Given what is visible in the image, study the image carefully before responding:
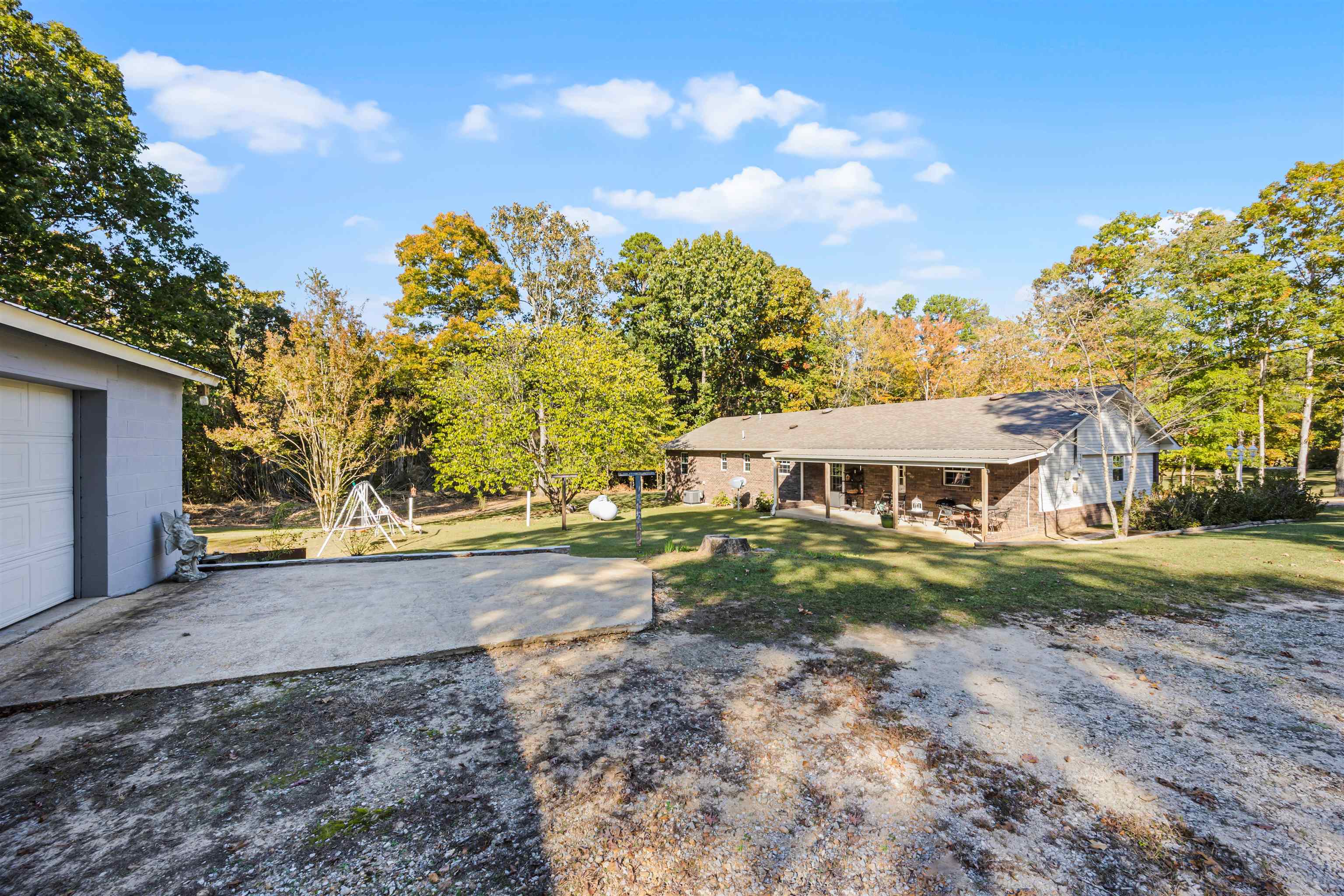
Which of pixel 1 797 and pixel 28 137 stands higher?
pixel 28 137

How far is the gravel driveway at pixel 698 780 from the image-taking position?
2.39 m

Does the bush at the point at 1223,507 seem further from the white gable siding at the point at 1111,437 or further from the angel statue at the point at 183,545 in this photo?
the angel statue at the point at 183,545

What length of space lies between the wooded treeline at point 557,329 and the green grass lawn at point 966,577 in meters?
6.88

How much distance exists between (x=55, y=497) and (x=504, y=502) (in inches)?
844

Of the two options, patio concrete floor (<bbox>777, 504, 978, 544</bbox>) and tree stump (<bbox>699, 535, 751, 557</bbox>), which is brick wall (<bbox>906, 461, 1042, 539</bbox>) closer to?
patio concrete floor (<bbox>777, 504, 978, 544</bbox>)

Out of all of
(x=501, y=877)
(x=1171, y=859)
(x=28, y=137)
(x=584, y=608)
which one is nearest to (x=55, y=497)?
(x=584, y=608)

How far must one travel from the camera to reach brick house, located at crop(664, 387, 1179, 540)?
1509 centimetres

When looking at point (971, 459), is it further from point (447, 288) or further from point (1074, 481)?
point (447, 288)

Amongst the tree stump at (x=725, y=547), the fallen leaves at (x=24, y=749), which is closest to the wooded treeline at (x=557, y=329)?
the tree stump at (x=725, y=547)

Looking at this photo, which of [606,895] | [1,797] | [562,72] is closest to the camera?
[606,895]

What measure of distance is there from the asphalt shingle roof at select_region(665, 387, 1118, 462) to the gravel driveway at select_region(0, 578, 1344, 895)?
36.7ft

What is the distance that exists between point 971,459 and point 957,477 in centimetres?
309

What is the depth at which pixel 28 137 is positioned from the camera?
1206 centimetres

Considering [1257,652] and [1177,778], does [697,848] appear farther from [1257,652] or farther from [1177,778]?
[1257,652]
